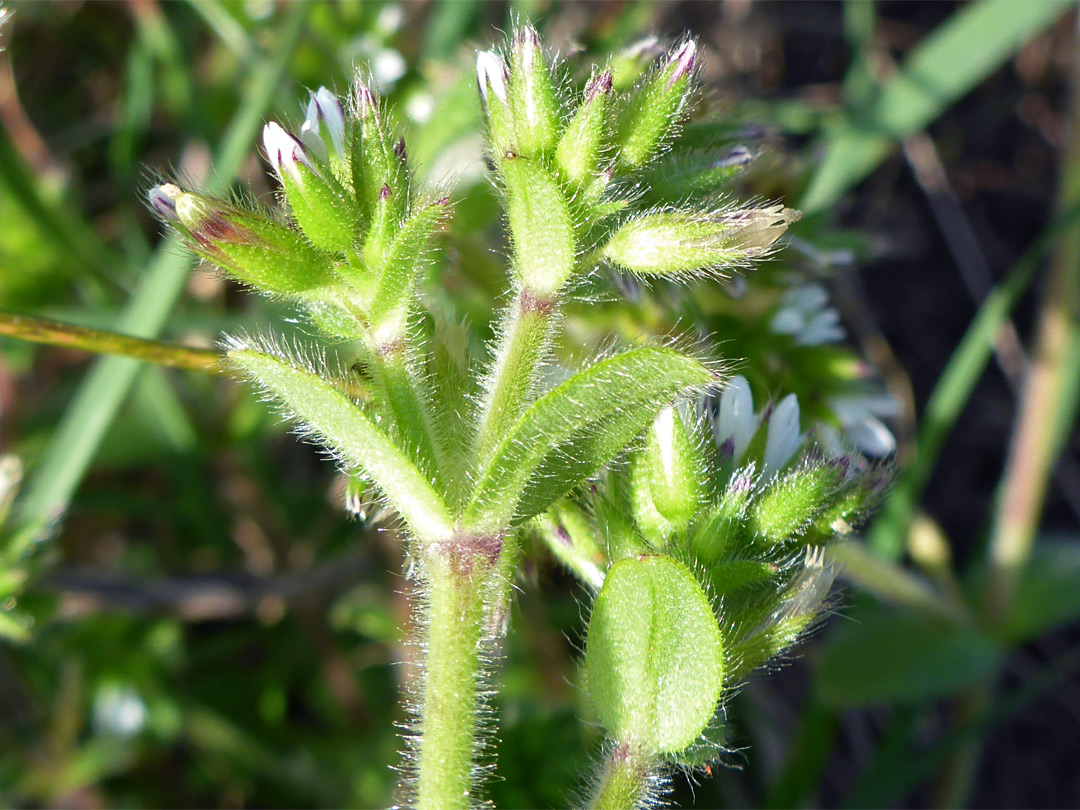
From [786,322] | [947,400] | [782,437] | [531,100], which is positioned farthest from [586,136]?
[947,400]

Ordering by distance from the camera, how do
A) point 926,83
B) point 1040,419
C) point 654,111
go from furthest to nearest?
1. point 1040,419
2. point 926,83
3. point 654,111

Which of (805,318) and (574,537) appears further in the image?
(805,318)

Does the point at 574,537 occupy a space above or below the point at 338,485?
below

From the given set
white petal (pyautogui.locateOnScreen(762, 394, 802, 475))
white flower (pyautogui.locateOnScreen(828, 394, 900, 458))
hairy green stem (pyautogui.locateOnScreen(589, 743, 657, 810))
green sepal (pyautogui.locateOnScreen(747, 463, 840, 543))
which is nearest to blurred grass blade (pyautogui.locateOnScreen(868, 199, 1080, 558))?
white flower (pyautogui.locateOnScreen(828, 394, 900, 458))

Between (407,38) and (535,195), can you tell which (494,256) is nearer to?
(535,195)

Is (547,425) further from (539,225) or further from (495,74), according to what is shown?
(495,74)

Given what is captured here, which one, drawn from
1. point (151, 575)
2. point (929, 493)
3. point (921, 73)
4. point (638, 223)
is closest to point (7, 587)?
point (151, 575)

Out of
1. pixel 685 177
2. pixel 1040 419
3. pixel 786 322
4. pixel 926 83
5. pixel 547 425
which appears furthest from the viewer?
pixel 1040 419
